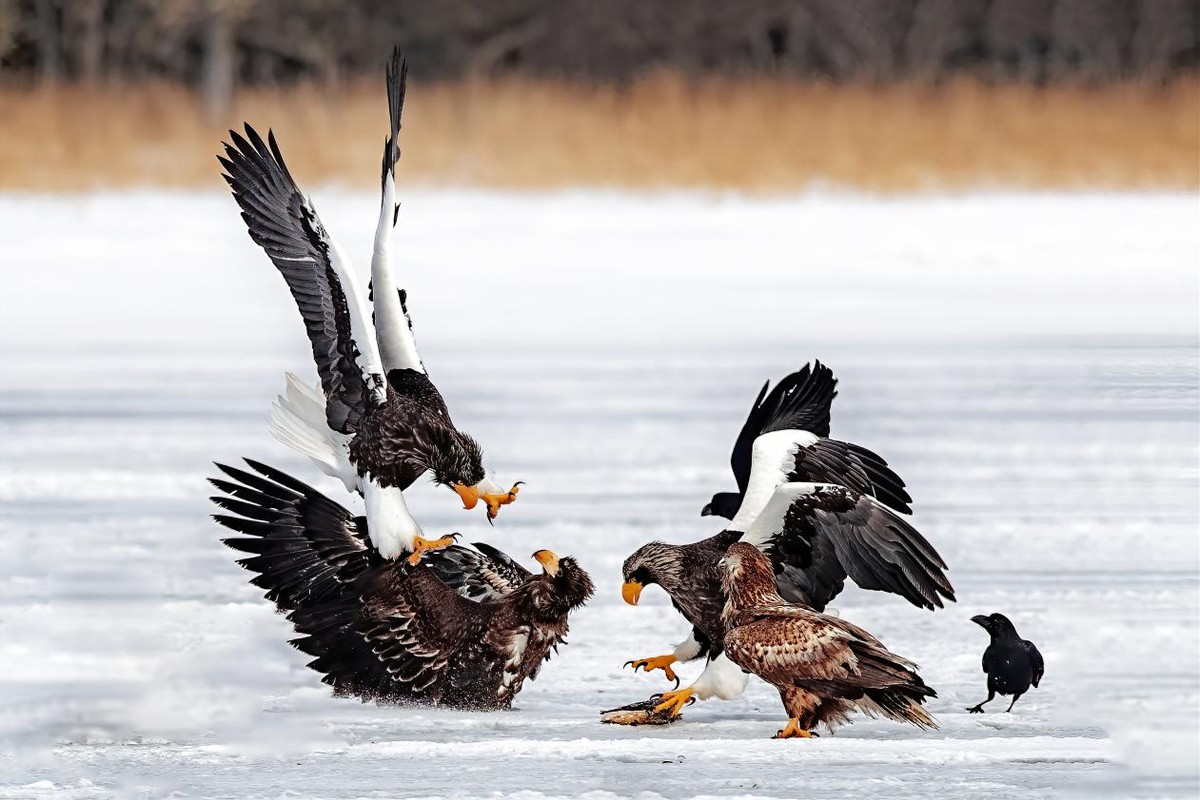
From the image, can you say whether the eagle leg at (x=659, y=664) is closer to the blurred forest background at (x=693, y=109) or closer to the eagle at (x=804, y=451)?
the eagle at (x=804, y=451)

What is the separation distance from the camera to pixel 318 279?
16.3 feet

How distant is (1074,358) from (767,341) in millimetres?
1394

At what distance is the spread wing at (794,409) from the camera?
507 centimetres

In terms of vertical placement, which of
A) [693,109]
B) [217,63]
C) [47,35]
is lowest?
[693,109]

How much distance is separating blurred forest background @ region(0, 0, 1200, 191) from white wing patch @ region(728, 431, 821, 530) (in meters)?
10.8

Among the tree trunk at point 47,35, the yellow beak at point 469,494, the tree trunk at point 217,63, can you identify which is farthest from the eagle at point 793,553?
the tree trunk at point 47,35

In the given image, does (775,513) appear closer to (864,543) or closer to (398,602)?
(864,543)

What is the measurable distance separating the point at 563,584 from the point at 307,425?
990 mm

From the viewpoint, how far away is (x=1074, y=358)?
8.71 metres

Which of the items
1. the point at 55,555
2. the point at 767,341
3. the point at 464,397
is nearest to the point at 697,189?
the point at 767,341

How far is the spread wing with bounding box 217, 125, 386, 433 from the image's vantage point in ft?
15.7

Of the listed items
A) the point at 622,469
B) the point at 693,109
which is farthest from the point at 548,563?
the point at 693,109

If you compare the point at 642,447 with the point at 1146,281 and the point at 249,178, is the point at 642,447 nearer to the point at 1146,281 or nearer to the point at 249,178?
the point at 249,178

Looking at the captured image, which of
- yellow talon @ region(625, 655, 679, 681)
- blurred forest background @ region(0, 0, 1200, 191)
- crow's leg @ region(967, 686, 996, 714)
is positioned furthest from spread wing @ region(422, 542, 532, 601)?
blurred forest background @ region(0, 0, 1200, 191)
